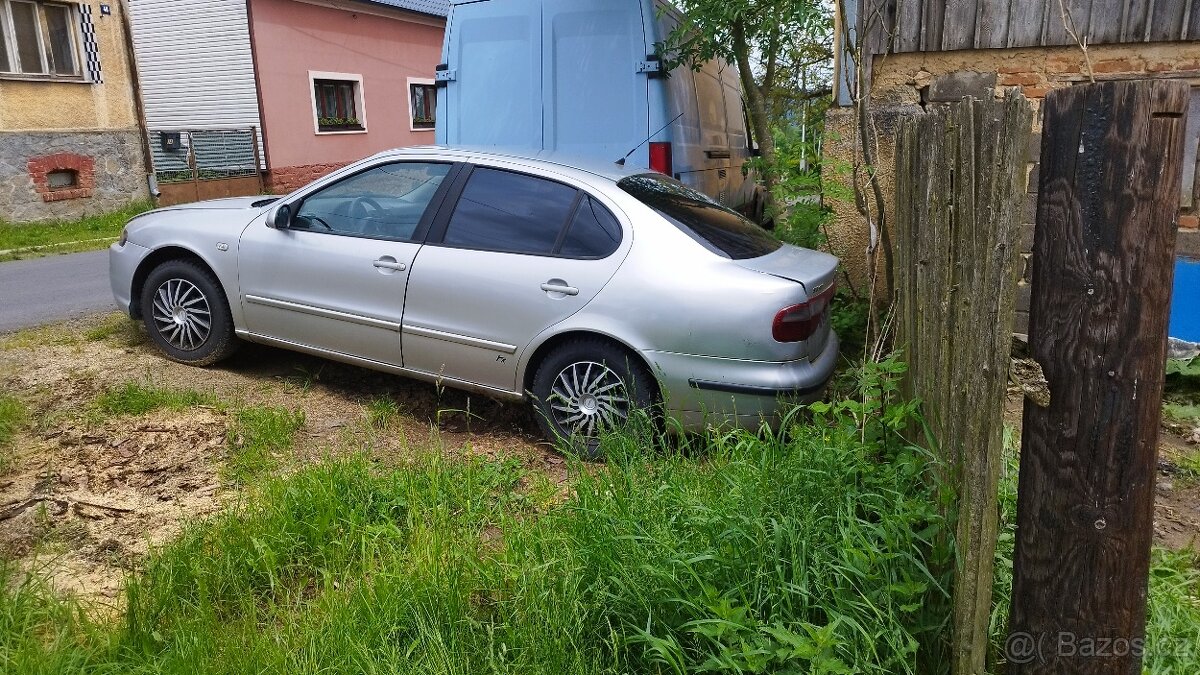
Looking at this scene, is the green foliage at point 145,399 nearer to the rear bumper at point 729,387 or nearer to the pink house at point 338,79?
the rear bumper at point 729,387

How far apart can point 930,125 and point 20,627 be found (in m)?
3.42

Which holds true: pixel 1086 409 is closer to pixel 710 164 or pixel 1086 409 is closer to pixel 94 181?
pixel 710 164

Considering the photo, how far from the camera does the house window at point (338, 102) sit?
19.7 meters

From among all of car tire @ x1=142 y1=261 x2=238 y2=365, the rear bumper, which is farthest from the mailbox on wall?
the rear bumper

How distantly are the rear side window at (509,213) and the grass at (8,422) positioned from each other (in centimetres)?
238

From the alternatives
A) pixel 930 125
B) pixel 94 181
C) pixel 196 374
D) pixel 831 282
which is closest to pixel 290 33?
pixel 94 181

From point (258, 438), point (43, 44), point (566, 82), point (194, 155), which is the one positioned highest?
point (43, 44)

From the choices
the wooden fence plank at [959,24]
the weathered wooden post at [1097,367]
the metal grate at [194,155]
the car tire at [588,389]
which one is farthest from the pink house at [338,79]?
the weathered wooden post at [1097,367]

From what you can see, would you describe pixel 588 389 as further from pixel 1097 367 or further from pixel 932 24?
pixel 932 24

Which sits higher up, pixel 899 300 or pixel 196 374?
pixel 899 300

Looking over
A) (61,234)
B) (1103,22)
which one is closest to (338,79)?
(61,234)

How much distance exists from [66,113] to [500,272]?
47.3ft

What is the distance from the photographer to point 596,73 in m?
7.02

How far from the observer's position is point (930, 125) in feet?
9.16
